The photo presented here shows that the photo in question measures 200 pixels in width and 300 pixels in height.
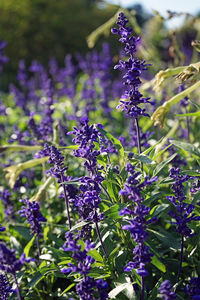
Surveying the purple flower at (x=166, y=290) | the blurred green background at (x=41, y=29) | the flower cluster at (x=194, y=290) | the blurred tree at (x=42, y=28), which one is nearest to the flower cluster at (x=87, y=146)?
the purple flower at (x=166, y=290)

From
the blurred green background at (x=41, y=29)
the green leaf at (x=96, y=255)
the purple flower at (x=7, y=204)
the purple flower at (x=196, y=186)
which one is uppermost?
the blurred green background at (x=41, y=29)

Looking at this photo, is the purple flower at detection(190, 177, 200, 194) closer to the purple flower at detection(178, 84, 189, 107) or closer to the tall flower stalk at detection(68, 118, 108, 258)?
the tall flower stalk at detection(68, 118, 108, 258)

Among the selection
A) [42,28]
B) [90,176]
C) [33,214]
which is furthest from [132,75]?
[42,28]

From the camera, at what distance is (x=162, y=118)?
2.73m

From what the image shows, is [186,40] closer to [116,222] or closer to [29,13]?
[29,13]

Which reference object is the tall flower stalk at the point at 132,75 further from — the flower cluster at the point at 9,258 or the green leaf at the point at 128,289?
the flower cluster at the point at 9,258

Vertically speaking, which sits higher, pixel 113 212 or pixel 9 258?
pixel 113 212

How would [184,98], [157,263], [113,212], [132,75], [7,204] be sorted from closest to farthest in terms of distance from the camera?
[157,263]
[113,212]
[132,75]
[7,204]
[184,98]

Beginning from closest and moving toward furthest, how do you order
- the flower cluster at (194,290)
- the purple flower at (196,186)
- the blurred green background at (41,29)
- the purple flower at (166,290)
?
the purple flower at (166,290) < the flower cluster at (194,290) < the purple flower at (196,186) < the blurred green background at (41,29)

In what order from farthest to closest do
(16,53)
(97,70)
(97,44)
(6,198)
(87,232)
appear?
(97,44), (16,53), (97,70), (6,198), (87,232)

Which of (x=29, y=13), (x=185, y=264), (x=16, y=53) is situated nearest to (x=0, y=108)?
(x=185, y=264)

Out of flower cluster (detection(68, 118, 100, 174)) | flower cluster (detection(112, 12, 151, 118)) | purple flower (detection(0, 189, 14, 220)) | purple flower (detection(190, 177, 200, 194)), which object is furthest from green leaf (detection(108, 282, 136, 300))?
purple flower (detection(0, 189, 14, 220))

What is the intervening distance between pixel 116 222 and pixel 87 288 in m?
0.74

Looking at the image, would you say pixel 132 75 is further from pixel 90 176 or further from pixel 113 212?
pixel 113 212
